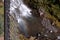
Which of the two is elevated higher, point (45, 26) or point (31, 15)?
point (31, 15)

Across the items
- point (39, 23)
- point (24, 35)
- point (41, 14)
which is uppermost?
point (41, 14)

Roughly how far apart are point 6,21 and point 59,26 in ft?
3.92

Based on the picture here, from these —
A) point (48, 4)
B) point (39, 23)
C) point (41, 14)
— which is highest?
point (48, 4)

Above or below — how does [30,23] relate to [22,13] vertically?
below

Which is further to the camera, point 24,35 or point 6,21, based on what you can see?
→ point 24,35

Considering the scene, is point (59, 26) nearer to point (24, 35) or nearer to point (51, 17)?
point (51, 17)

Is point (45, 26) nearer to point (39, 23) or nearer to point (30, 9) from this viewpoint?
point (39, 23)

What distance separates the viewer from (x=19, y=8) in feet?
6.22

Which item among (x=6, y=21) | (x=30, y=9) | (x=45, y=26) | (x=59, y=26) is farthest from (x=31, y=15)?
(x=6, y=21)

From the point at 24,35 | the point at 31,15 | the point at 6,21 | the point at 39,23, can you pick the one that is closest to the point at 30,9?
the point at 31,15

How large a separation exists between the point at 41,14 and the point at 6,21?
1058 millimetres

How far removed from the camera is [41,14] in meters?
1.94

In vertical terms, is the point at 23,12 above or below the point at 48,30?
above

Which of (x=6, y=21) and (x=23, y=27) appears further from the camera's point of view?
(x=23, y=27)
